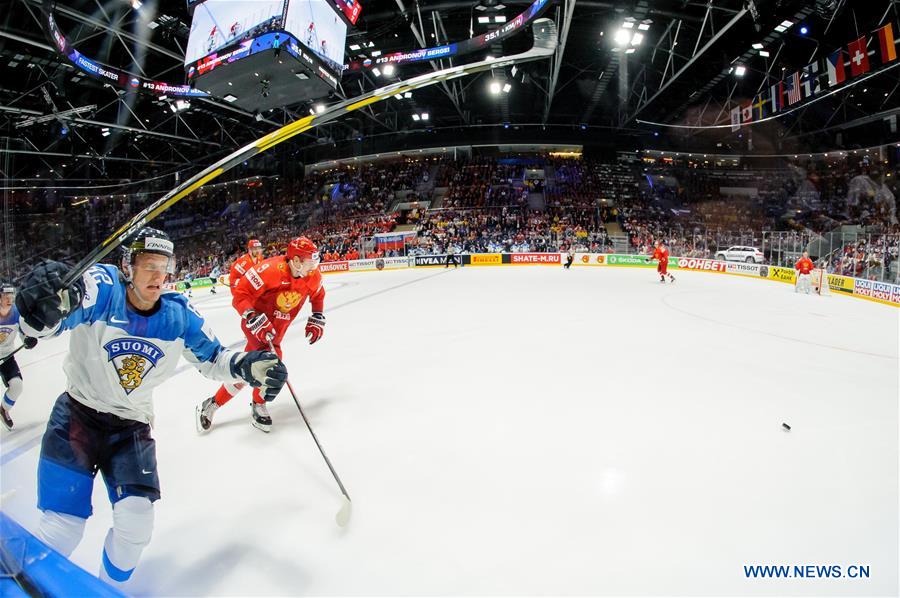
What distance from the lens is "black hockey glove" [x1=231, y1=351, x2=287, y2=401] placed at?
204cm

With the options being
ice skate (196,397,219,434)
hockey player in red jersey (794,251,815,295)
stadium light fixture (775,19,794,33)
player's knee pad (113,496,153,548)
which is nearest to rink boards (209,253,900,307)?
hockey player in red jersey (794,251,815,295)

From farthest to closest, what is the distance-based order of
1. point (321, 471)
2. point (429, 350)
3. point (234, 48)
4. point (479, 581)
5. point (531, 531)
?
point (234, 48)
point (429, 350)
point (321, 471)
point (531, 531)
point (479, 581)

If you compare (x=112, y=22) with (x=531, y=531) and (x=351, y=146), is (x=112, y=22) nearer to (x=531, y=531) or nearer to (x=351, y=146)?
(x=531, y=531)

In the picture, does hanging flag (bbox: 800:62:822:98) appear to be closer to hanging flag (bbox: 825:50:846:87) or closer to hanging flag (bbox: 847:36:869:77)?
hanging flag (bbox: 825:50:846:87)

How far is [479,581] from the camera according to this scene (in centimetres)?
207

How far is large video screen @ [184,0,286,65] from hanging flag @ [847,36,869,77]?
15.1m

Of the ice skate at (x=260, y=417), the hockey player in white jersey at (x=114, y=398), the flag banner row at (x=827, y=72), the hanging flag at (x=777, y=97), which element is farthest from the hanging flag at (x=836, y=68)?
the hockey player in white jersey at (x=114, y=398)

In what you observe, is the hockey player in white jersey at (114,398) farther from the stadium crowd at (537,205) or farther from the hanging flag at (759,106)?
the hanging flag at (759,106)

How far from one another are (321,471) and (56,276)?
6.87 feet

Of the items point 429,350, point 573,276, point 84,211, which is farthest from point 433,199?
point 84,211

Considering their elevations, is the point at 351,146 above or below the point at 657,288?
above

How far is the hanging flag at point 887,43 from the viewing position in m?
11.0

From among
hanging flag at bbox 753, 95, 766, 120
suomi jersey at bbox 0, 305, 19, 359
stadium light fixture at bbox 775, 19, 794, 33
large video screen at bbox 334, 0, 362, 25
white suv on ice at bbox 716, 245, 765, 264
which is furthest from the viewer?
white suv on ice at bbox 716, 245, 765, 264

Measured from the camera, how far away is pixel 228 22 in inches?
320
